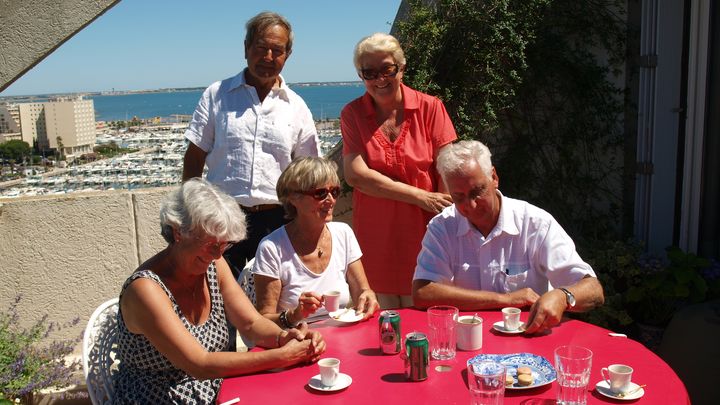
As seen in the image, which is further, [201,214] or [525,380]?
[201,214]

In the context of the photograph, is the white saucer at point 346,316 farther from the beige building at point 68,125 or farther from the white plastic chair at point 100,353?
the beige building at point 68,125

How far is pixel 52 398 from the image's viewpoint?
3.66 meters

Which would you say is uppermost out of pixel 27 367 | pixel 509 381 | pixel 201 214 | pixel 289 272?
pixel 201 214

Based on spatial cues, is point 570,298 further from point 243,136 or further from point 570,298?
point 243,136

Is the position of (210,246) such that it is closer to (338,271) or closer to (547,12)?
(338,271)

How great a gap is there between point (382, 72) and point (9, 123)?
298 cm

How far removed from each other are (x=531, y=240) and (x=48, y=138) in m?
3.62

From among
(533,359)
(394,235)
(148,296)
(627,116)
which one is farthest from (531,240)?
(627,116)

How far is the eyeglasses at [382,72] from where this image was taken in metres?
3.18

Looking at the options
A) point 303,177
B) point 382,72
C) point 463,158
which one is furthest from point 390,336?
point 382,72

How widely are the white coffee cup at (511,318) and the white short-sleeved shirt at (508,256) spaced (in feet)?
1.03

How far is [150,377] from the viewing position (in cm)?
219

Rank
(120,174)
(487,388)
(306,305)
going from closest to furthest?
(487,388), (306,305), (120,174)

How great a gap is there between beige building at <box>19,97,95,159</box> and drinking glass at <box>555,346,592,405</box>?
4.05 meters
